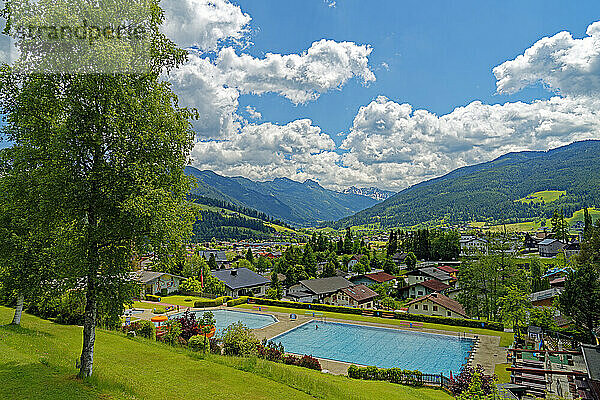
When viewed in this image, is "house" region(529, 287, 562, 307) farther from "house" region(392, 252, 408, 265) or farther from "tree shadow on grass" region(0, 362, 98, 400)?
"house" region(392, 252, 408, 265)

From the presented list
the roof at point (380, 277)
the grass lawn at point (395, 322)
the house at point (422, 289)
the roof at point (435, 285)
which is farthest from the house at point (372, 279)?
the grass lawn at point (395, 322)

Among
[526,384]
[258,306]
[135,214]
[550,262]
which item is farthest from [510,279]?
[550,262]

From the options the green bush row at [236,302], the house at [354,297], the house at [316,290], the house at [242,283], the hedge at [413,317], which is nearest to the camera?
the hedge at [413,317]

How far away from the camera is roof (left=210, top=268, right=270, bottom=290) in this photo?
56.4 m

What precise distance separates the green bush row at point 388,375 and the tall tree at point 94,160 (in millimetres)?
15717

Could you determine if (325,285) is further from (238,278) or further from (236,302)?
(236,302)

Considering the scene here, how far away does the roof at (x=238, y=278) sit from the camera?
185ft

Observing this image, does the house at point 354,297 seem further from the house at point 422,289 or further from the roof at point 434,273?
the roof at point 434,273

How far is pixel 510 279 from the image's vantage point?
3556cm

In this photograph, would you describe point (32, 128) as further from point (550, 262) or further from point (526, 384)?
point (550, 262)

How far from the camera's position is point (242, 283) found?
189ft

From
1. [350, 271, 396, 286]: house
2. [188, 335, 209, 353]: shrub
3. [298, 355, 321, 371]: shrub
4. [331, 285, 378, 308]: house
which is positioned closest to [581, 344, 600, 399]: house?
[298, 355, 321, 371]: shrub

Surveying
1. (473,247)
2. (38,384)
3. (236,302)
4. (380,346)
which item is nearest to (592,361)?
(380,346)

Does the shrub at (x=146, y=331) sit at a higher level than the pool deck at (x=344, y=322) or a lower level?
higher
